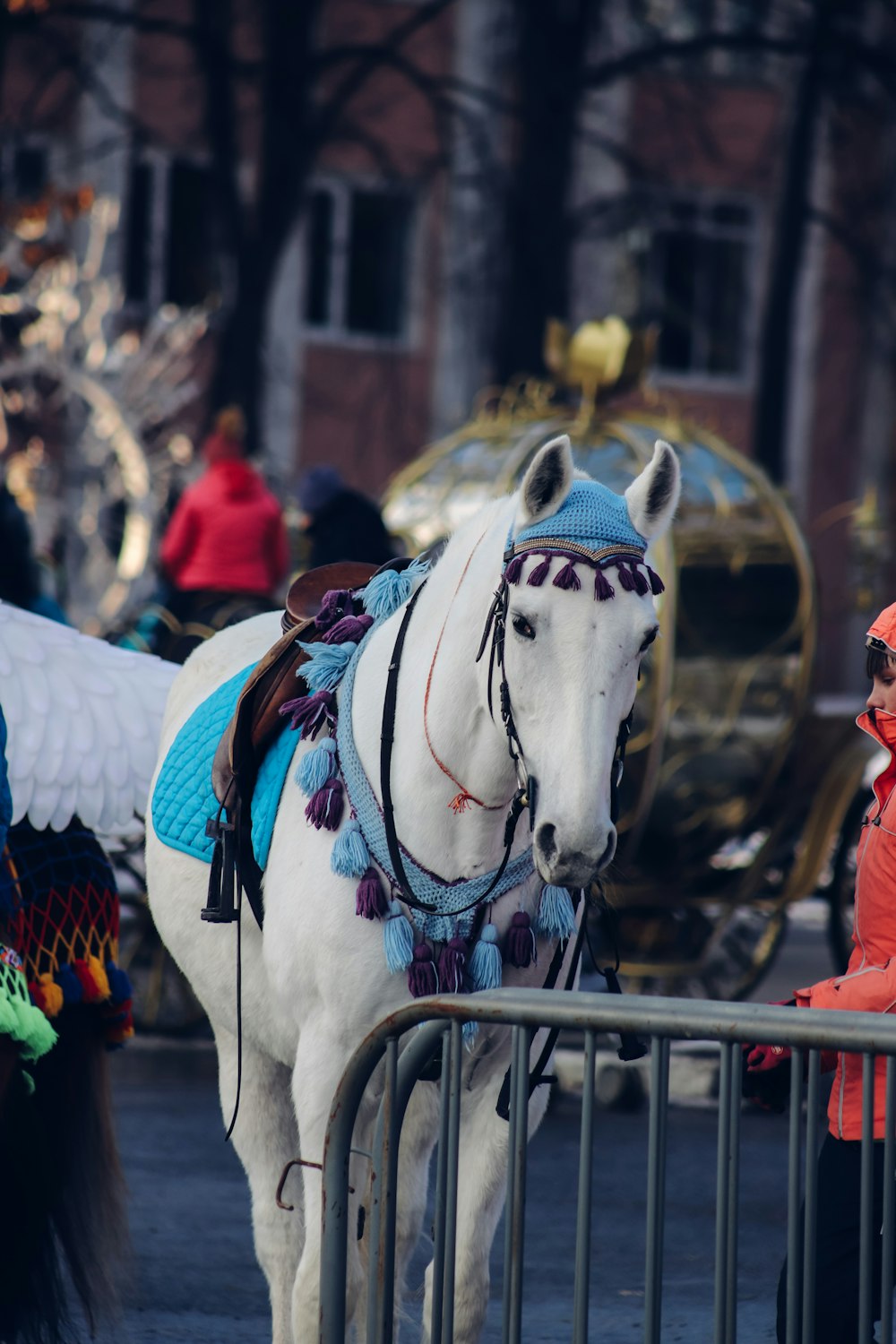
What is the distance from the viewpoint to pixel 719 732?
8336 millimetres

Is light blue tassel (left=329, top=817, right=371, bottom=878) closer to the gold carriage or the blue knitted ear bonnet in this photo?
the blue knitted ear bonnet

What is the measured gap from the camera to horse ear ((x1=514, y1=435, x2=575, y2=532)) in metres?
3.43

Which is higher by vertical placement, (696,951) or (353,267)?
(353,267)

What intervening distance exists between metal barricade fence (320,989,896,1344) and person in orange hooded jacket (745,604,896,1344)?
420 mm

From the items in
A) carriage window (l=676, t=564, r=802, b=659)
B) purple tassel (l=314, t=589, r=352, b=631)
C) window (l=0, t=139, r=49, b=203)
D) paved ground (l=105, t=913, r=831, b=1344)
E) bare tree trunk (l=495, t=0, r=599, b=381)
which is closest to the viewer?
purple tassel (l=314, t=589, r=352, b=631)

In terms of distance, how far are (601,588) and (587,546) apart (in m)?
0.09

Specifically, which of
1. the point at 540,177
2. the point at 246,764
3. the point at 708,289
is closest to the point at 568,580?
the point at 246,764

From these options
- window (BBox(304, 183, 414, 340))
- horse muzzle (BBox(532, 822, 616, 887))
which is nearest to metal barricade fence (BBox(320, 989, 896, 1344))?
horse muzzle (BBox(532, 822, 616, 887))

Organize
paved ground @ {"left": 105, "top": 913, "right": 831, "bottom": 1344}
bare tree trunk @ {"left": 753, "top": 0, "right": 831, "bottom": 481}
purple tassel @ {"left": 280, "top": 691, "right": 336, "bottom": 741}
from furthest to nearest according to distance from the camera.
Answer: bare tree trunk @ {"left": 753, "top": 0, "right": 831, "bottom": 481}, paved ground @ {"left": 105, "top": 913, "right": 831, "bottom": 1344}, purple tassel @ {"left": 280, "top": 691, "right": 336, "bottom": 741}

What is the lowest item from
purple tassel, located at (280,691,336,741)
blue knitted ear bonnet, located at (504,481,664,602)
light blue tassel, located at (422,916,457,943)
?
light blue tassel, located at (422,916,457,943)

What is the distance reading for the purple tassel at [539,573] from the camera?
3367mm

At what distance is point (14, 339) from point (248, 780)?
12651 mm

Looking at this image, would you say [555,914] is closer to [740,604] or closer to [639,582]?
[639,582]

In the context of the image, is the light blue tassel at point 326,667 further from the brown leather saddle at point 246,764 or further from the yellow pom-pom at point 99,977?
the yellow pom-pom at point 99,977
